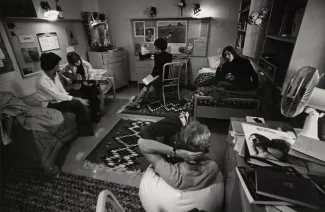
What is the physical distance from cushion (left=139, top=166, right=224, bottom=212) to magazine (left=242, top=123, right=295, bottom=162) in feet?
1.17

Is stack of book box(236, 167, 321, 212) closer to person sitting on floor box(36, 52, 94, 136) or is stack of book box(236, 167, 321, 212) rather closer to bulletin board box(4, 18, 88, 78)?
person sitting on floor box(36, 52, 94, 136)

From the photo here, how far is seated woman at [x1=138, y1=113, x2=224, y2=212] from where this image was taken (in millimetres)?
1029

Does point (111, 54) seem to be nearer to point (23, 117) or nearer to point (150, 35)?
point (150, 35)

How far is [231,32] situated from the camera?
3.94 meters

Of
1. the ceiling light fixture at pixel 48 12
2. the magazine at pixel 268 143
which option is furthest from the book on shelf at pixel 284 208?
the ceiling light fixture at pixel 48 12

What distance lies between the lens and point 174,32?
4.18 meters

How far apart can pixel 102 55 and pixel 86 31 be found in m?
0.71

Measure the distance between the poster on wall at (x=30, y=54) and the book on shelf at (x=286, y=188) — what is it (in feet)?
10.3

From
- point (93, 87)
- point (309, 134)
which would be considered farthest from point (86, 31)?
point (309, 134)

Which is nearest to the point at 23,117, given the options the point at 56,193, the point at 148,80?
the point at 56,193

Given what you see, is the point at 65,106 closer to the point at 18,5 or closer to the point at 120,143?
the point at 120,143

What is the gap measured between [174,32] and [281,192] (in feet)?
13.3

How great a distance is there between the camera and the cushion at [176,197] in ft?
A: 3.54

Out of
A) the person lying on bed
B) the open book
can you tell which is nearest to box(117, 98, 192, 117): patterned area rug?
the open book
